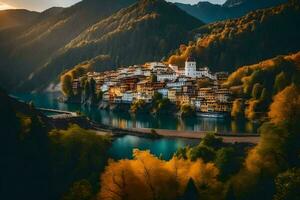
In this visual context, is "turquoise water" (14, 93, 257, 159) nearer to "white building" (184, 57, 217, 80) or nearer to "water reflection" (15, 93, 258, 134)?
"water reflection" (15, 93, 258, 134)

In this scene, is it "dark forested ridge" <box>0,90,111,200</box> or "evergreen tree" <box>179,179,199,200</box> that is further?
"dark forested ridge" <box>0,90,111,200</box>

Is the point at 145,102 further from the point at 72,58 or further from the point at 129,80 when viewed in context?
the point at 72,58

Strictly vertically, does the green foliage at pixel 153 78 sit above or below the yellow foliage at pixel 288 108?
above

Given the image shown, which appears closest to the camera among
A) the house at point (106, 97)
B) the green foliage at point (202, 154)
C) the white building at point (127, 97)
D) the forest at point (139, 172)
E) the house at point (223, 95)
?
the forest at point (139, 172)

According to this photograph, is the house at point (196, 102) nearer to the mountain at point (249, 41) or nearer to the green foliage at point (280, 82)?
the green foliage at point (280, 82)

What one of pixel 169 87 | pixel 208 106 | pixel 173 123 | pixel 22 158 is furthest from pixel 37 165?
pixel 169 87

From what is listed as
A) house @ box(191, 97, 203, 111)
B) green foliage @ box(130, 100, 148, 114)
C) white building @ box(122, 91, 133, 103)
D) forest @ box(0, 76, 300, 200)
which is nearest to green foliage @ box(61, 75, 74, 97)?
white building @ box(122, 91, 133, 103)

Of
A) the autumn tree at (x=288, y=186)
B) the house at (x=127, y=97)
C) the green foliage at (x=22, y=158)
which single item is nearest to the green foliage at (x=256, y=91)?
the house at (x=127, y=97)
